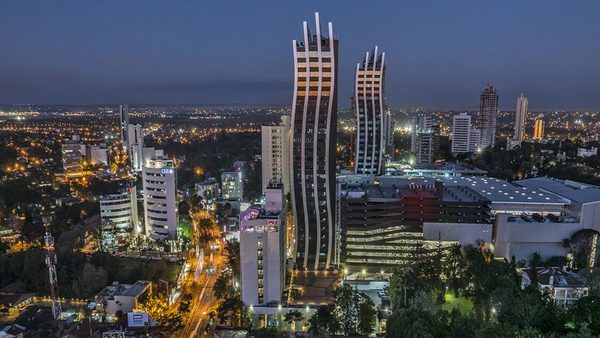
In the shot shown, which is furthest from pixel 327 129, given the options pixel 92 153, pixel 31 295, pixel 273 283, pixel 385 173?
pixel 92 153

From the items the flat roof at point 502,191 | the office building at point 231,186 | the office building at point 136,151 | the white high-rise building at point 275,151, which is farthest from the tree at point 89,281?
the office building at point 136,151

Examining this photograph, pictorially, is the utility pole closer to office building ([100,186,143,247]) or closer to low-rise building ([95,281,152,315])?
low-rise building ([95,281,152,315])

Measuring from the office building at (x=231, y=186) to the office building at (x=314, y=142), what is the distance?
19.8 metres

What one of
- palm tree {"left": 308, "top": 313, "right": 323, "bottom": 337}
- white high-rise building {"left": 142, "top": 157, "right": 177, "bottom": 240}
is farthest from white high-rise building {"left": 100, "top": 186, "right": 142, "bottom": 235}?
palm tree {"left": 308, "top": 313, "right": 323, "bottom": 337}

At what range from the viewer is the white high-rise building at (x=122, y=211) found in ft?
107

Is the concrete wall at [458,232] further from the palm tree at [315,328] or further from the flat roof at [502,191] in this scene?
the palm tree at [315,328]

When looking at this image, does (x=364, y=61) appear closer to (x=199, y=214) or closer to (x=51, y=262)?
(x=199, y=214)

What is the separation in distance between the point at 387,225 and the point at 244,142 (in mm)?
55450

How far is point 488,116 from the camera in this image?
82688 mm

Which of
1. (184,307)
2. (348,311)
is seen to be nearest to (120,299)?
(184,307)

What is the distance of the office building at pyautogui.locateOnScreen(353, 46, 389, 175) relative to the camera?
42812 millimetres

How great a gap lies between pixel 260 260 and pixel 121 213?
56.3 ft

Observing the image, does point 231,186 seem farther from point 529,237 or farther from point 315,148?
point 529,237

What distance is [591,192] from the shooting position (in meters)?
30.8
